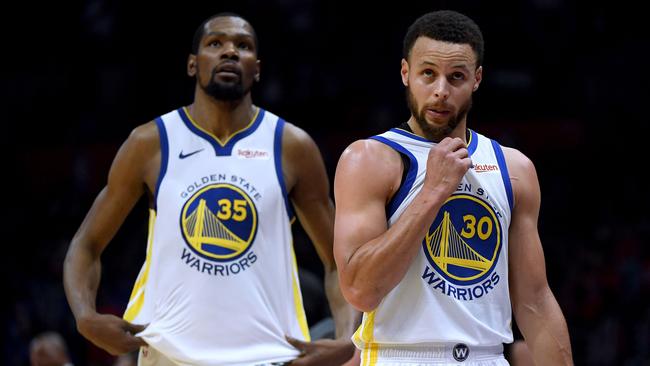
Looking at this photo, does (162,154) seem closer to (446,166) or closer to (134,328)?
(134,328)

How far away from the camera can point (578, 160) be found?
1026 cm

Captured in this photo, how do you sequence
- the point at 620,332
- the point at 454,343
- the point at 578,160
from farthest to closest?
the point at 578,160 < the point at 620,332 < the point at 454,343

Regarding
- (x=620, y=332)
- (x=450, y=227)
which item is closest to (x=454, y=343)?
(x=450, y=227)

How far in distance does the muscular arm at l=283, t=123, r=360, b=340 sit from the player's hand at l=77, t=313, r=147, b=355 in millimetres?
870

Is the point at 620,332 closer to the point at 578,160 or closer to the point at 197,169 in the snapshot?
the point at 578,160

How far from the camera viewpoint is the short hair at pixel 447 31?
11.9ft

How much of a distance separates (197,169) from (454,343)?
1.72 meters

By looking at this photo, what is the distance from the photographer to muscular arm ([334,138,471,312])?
3299 mm

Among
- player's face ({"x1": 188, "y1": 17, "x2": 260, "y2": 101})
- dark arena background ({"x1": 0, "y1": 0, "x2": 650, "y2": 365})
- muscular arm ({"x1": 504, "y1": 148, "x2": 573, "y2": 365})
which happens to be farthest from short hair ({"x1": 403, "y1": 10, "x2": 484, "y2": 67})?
dark arena background ({"x1": 0, "y1": 0, "x2": 650, "y2": 365})

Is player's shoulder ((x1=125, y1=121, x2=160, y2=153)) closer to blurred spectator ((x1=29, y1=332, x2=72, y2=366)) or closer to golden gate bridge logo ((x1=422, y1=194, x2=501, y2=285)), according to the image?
golden gate bridge logo ((x1=422, y1=194, x2=501, y2=285))

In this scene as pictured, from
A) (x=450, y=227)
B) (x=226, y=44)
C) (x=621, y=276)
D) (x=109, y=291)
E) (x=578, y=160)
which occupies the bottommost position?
(x=109, y=291)

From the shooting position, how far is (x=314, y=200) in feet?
16.5

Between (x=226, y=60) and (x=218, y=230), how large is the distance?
2.64ft

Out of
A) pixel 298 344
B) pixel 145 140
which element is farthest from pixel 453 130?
pixel 145 140
